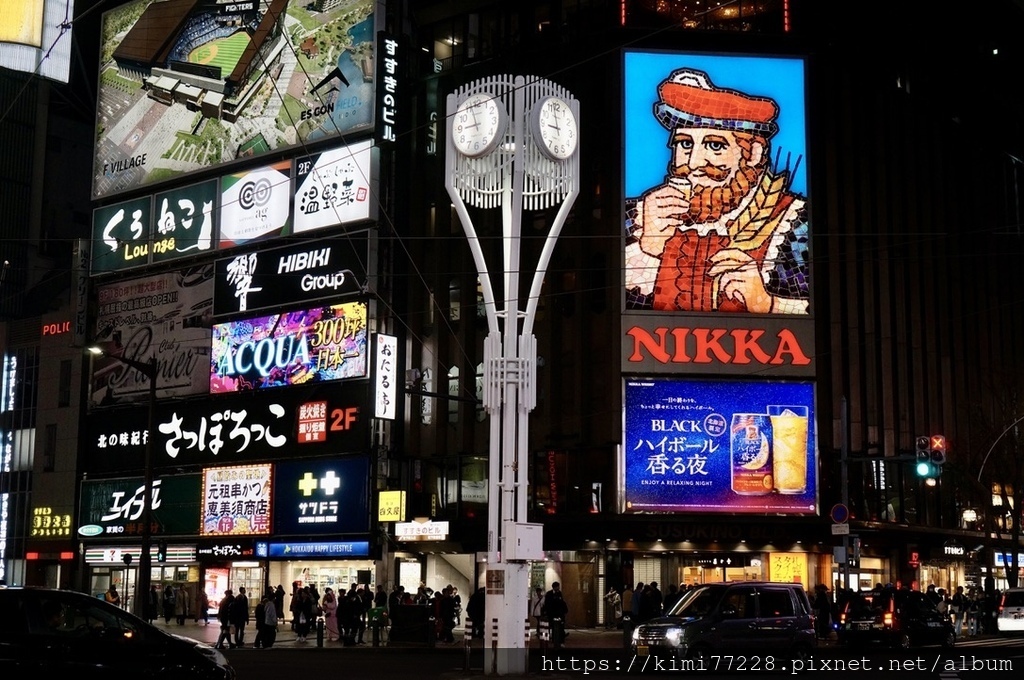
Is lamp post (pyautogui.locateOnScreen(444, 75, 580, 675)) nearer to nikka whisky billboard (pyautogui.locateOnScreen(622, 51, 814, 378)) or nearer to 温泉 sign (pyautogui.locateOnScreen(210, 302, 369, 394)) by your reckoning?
Result: nikka whisky billboard (pyautogui.locateOnScreen(622, 51, 814, 378))

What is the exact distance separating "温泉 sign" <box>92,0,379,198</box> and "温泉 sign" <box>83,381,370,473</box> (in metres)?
10.5

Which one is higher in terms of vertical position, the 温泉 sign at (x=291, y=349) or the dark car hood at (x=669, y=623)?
the 温泉 sign at (x=291, y=349)

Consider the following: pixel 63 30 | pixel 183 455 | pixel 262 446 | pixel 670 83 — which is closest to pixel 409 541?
pixel 262 446

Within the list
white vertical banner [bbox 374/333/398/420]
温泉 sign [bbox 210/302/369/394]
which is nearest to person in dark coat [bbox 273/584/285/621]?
white vertical banner [bbox 374/333/398/420]

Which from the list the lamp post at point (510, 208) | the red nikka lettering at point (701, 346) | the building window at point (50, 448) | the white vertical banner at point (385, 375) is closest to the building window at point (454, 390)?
the white vertical banner at point (385, 375)

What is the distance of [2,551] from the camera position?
6159 cm

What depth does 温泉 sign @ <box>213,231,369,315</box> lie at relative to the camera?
51.7 metres

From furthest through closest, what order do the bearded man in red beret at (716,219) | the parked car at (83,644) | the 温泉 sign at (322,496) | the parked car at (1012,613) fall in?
the 温泉 sign at (322,496)
the bearded man in red beret at (716,219)
the parked car at (1012,613)
the parked car at (83,644)

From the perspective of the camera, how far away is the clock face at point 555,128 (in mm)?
26203

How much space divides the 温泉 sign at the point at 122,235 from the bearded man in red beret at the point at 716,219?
80.9ft

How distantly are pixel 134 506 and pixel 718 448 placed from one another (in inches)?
1048

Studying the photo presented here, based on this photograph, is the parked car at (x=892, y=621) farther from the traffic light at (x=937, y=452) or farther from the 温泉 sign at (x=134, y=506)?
the 温泉 sign at (x=134, y=506)

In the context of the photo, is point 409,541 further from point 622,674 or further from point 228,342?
point 622,674

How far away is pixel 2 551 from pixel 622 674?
45976 millimetres
